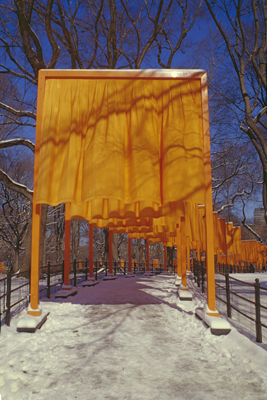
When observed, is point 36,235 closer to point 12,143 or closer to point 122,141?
point 122,141

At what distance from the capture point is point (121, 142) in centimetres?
648

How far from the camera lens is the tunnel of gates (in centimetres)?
616

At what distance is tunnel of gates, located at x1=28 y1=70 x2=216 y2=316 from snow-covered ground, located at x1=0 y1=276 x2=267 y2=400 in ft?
2.98

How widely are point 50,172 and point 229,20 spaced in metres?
9.61

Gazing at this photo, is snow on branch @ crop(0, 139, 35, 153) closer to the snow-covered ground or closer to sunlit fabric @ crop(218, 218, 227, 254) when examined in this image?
the snow-covered ground

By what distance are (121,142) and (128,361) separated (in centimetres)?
404

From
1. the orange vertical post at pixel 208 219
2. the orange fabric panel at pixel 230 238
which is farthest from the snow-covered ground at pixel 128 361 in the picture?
the orange fabric panel at pixel 230 238

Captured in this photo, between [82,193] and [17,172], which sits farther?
[17,172]

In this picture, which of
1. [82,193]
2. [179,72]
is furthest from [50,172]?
[179,72]

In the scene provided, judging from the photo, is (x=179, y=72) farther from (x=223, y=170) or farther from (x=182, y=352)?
(x=223, y=170)

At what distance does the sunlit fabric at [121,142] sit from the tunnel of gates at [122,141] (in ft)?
0.06

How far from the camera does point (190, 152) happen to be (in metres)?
6.43

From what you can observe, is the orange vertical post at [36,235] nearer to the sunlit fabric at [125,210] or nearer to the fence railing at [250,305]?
the sunlit fabric at [125,210]

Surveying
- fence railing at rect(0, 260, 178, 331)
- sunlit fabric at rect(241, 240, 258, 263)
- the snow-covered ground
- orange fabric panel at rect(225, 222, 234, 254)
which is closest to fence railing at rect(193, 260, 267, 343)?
the snow-covered ground
